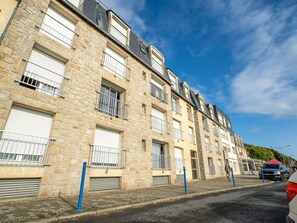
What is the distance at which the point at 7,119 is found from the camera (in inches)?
216

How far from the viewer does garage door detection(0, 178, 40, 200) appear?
16.4 feet

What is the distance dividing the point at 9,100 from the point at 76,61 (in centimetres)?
357

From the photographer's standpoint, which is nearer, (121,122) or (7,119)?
(7,119)

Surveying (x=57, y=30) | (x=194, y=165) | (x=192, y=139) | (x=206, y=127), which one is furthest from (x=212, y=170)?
(x=57, y=30)

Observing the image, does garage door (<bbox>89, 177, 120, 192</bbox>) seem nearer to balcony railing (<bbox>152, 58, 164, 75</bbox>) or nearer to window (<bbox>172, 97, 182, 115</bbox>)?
window (<bbox>172, 97, 182, 115</bbox>)

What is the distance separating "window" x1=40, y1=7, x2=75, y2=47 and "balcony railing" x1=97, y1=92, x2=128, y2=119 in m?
3.29

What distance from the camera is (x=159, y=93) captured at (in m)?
14.0

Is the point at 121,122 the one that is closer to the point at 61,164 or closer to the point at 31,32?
the point at 61,164

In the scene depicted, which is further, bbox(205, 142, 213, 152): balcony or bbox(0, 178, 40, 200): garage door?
bbox(205, 142, 213, 152): balcony

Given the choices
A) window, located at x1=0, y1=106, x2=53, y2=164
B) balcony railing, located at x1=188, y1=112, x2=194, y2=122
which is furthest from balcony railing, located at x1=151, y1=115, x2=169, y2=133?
window, located at x1=0, y1=106, x2=53, y2=164

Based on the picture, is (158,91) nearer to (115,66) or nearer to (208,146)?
(115,66)

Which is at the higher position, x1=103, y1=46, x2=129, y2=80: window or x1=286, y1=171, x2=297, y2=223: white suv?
x1=103, y1=46, x2=129, y2=80: window

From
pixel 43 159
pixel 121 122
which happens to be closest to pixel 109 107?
pixel 121 122

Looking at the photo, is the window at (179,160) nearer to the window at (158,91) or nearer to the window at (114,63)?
the window at (158,91)
